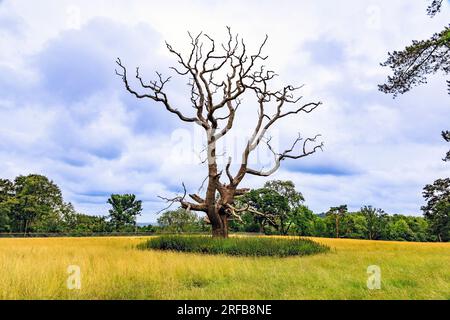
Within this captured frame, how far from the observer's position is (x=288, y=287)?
27.0ft

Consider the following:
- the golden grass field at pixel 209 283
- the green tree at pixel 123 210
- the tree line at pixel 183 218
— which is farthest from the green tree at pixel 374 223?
the golden grass field at pixel 209 283

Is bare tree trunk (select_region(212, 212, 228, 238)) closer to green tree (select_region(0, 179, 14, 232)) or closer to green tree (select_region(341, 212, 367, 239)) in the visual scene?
green tree (select_region(0, 179, 14, 232))

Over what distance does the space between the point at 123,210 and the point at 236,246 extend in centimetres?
5980

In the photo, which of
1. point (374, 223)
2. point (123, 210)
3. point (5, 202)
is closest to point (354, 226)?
point (374, 223)

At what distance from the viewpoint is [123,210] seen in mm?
71688

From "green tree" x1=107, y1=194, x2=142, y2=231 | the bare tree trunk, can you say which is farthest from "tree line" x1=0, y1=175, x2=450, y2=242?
the bare tree trunk

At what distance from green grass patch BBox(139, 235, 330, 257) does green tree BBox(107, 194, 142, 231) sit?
179 feet

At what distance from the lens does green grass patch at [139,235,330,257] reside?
15.8 metres

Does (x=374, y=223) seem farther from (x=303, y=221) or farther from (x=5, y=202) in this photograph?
(x=5, y=202)
